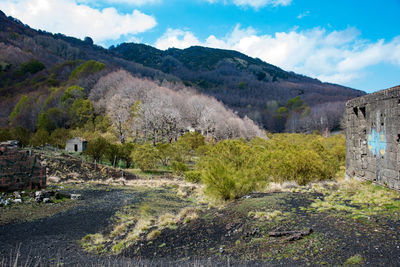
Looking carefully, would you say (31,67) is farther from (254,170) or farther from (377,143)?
(377,143)

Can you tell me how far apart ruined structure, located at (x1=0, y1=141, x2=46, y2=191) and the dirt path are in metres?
3.79

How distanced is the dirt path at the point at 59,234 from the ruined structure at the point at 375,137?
9.53 meters

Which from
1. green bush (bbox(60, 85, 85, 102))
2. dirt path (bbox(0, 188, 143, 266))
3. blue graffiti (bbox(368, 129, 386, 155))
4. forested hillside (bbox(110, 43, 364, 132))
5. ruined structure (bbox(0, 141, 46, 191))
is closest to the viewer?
dirt path (bbox(0, 188, 143, 266))

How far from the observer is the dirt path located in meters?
7.79

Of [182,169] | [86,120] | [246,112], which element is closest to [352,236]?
[182,169]

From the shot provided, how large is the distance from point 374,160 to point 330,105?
10794 centimetres

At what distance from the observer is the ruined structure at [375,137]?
31.6ft

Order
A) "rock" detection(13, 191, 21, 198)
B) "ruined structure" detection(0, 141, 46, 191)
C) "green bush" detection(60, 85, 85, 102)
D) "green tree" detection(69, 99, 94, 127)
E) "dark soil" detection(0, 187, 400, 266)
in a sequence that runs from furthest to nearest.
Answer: "green bush" detection(60, 85, 85, 102), "green tree" detection(69, 99, 94, 127), "ruined structure" detection(0, 141, 46, 191), "rock" detection(13, 191, 21, 198), "dark soil" detection(0, 187, 400, 266)

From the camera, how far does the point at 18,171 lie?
15.8 metres

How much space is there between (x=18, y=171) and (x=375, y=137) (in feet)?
55.7

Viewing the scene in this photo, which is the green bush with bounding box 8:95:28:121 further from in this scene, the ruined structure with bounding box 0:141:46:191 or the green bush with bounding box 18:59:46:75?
the ruined structure with bounding box 0:141:46:191

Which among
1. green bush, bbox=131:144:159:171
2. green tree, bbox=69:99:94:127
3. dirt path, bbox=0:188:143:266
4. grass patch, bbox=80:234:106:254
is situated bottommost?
dirt path, bbox=0:188:143:266

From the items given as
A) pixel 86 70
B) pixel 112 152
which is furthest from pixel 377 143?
pixel 86 70

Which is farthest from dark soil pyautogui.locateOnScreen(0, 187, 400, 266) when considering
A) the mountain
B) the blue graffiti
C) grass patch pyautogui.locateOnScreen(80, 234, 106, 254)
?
the mountain
